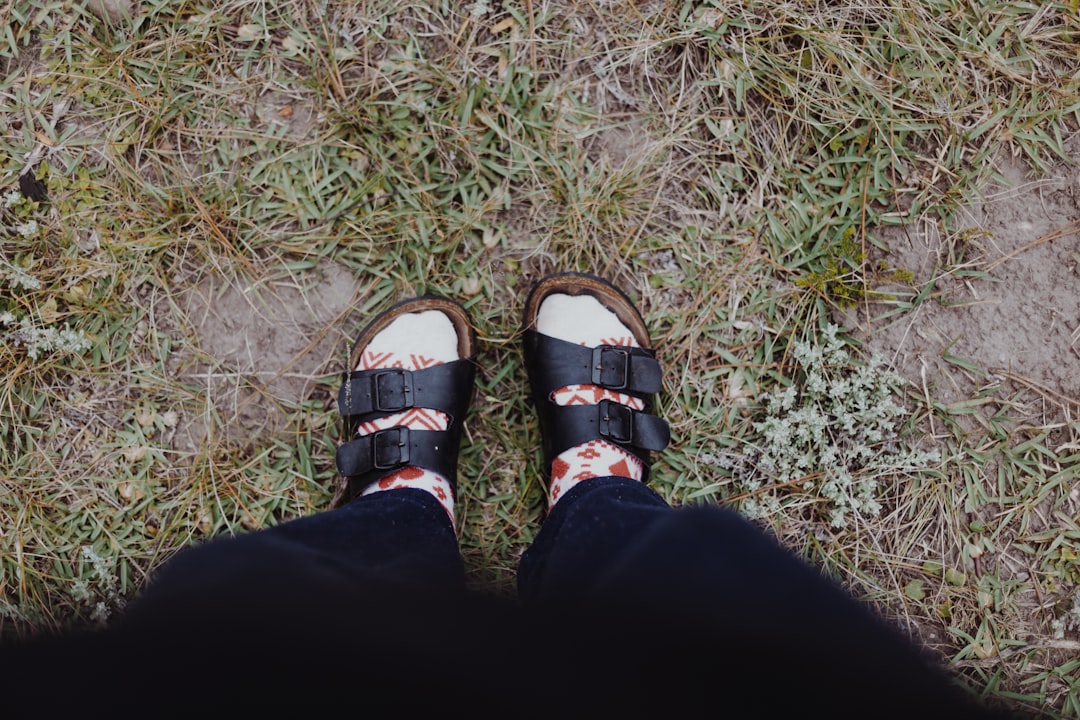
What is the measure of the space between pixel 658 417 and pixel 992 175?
131 cm

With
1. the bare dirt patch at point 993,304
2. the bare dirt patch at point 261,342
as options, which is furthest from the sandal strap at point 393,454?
the bare dirt patch at point 993,304

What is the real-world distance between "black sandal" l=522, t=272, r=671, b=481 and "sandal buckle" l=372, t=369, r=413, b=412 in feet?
1.25

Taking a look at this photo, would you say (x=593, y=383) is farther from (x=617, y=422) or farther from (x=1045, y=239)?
(x=1045, y=239)

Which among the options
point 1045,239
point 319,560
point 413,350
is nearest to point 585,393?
point 413,350

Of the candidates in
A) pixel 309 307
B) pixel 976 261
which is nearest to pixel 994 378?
pixel 976 261

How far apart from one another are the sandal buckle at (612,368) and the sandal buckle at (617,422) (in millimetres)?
66

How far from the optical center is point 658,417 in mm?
2020

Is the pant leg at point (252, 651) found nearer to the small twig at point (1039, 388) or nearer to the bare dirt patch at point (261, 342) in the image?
the bare dirt patch at point (261, 342)

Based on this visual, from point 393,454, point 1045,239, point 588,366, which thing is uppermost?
point 1045,239

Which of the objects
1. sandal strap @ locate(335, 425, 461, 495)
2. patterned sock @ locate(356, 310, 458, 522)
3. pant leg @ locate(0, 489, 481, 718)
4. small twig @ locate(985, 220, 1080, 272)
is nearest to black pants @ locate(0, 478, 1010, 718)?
pant leg @ locate(0, 489, 481, 718)

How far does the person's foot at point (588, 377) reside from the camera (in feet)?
6.52

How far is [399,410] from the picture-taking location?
202 cm

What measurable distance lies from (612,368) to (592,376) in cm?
7

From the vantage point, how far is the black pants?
3.25ft
